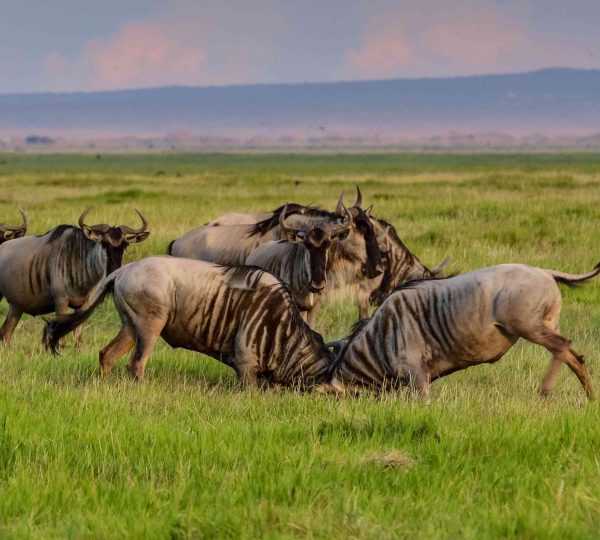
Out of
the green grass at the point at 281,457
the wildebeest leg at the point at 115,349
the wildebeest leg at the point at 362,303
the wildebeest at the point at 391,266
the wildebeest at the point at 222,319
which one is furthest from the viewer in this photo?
the wildebeest at the point at 391,266

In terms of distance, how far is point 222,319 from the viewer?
8812mm

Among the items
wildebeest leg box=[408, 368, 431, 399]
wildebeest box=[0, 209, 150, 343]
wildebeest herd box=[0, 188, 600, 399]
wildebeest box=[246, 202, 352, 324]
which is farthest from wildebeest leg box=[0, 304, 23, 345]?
wildebeest leg box=[408, 368, 431, 399]

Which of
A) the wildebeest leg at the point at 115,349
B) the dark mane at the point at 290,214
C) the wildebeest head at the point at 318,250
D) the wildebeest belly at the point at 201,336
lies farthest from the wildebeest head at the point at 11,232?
the wildebeest belly at the point at 201,336

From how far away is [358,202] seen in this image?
41.4ft

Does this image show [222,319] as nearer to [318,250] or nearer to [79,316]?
[79,316]

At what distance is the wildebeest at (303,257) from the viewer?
408 inches

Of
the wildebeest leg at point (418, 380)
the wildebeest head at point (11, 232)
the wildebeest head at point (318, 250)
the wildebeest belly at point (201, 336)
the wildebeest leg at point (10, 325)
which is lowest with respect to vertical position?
the wildebeest leg at point (10, 325)

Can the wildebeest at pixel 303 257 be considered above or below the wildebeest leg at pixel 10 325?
above

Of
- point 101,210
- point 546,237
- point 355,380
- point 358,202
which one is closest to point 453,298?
point 355,380

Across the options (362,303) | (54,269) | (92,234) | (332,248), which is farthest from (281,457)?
(362,303)

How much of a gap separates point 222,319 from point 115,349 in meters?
0.89

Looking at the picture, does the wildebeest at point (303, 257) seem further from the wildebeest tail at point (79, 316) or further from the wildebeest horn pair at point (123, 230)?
the wildebeest tail at point (79, 316)

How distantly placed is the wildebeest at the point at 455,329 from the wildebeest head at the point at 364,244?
380 centimetres

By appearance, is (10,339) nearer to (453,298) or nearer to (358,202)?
(358,202)
